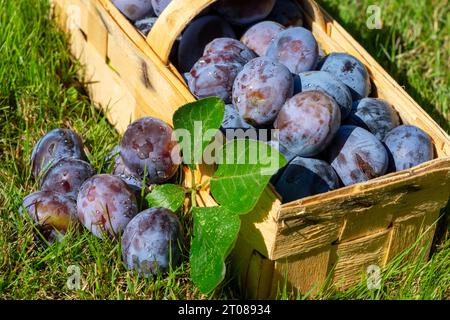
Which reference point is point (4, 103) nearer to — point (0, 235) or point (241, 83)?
point (0, 235)

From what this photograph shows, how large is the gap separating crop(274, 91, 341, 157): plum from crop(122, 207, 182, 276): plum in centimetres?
35

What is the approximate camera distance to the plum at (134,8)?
2424 mm

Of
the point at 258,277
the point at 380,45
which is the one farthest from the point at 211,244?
the point at 380,45

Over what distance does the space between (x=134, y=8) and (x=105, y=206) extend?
761 mm

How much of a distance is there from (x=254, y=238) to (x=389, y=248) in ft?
1.28

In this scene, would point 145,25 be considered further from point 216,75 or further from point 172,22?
point 216,75

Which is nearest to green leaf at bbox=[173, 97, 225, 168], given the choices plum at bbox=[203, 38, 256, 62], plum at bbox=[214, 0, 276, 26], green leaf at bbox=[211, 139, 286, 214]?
green leaf at bbox=[211, 139, 286, 214]

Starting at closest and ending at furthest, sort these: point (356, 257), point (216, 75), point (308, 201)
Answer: point (308, 201) → point (356, 257) → point (216, 75)

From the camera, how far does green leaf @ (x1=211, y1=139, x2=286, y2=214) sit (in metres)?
1.75

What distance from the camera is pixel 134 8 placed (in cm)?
243

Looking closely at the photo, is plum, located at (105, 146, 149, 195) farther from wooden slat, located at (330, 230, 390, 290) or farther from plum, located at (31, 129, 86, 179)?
wooden slat, located at (330, 230, 390, 290)

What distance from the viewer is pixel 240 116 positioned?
2.00 m

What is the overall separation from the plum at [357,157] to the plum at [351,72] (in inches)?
8.9

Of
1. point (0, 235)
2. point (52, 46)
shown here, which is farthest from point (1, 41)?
point (0, 235)
